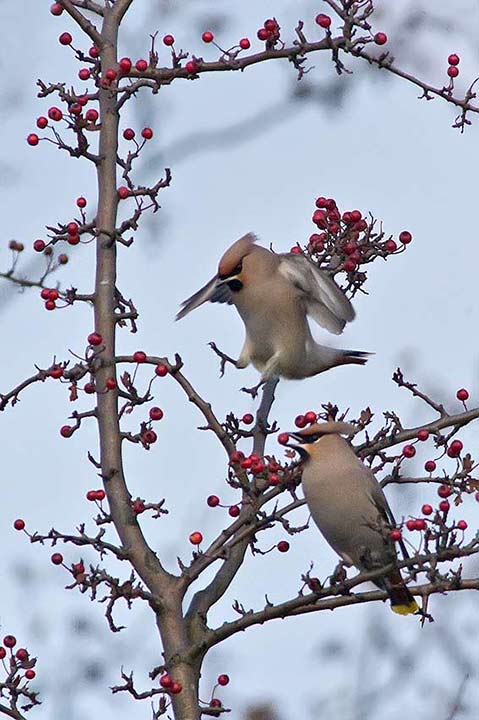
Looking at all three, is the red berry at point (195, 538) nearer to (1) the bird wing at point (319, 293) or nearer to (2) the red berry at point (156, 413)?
(2) the red berry at point (156, 413)

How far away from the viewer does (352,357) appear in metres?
5.53

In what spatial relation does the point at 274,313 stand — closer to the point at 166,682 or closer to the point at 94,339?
the point at 94,339

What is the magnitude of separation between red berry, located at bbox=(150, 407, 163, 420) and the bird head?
21.2 inches

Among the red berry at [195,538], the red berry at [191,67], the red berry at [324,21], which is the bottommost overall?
the red berry at [195,538]

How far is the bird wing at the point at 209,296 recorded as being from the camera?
5.16 metres

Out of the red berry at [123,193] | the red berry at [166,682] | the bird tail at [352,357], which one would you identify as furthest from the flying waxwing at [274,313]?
the red berry at [166,682]

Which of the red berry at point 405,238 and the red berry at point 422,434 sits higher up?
the red berry at point 405,238

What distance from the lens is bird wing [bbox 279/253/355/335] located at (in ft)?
15.7

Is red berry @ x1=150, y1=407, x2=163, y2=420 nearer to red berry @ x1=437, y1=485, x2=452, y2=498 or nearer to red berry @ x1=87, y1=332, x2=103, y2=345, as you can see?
red berry @ x1=87, y1=332, x2=103, y2=345

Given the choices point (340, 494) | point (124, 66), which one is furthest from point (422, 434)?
point (124, 66)

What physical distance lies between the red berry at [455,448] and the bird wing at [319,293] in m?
0.77

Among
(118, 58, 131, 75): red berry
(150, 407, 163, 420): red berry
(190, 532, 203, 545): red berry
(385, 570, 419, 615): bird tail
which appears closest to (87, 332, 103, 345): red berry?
(150, 407, 163, 420): red berry

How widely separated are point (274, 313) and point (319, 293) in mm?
485

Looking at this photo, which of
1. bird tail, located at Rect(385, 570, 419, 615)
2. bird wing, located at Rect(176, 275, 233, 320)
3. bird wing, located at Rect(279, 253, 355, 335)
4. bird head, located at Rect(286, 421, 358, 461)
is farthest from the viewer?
bird wing, located at Rect(176, 275, 233, 320)
